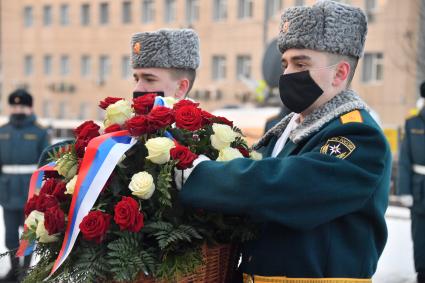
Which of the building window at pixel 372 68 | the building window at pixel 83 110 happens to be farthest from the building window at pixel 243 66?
the building window at pixel 83 110

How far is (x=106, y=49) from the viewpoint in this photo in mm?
39219

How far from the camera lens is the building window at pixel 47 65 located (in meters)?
42.8

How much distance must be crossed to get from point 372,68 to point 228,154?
1062 inches

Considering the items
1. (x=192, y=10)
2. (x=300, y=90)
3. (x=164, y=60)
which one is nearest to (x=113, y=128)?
(x=300, y=90)

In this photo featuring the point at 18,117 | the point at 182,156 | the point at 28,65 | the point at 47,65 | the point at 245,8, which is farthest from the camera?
the point at 28,65

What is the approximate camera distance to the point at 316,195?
213 cm

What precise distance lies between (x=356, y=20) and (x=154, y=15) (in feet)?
115

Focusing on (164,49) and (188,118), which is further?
(164,49)

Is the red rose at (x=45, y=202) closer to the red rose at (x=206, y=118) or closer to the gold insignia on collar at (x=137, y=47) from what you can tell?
the red rose at (x=206, y=118)

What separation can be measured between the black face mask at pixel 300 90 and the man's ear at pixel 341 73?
0.22 ft

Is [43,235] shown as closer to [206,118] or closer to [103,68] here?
[206,118]

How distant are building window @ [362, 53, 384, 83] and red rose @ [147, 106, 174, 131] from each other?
2670cm

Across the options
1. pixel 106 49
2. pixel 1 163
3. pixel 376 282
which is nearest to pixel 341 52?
pixel 376 282

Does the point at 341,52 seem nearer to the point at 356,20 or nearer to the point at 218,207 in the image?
the point at 356,20
